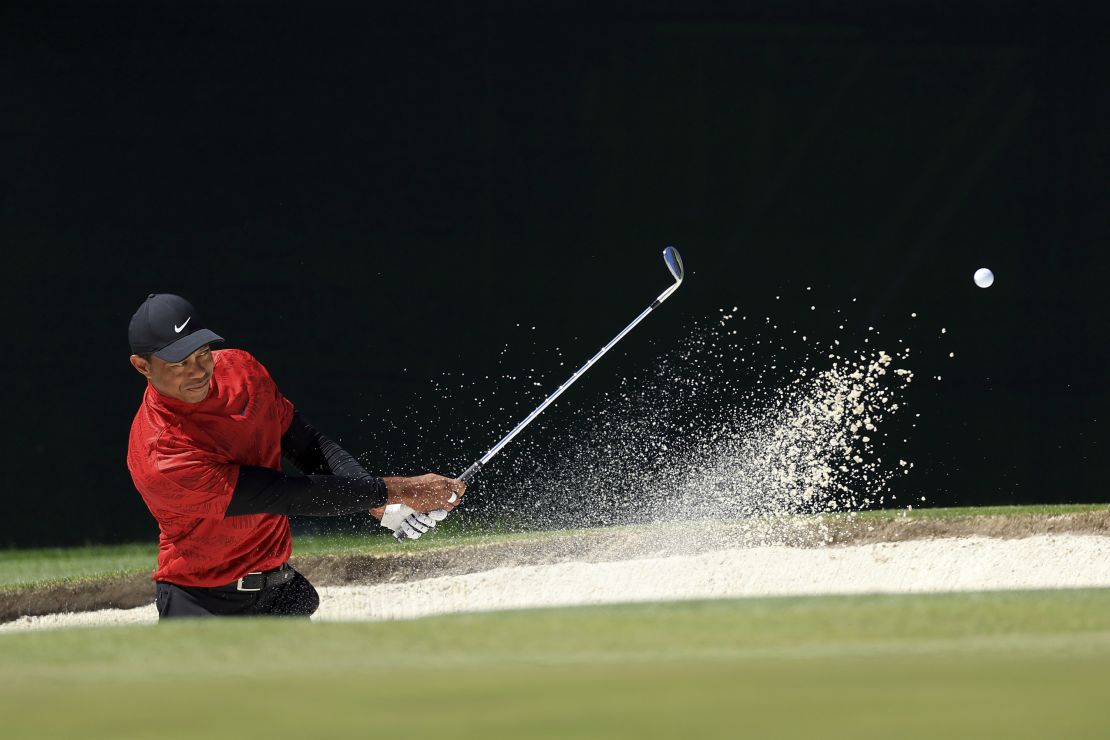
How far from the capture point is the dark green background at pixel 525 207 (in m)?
5.44

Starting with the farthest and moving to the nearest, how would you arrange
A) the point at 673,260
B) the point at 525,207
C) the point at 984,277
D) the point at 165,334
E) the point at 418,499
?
the point at 984,277 → the point at 525,207 → the point at 673,260 → the point at 418,499 → the point at 165,334

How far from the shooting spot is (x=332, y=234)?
5586mm

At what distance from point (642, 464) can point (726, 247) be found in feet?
3.18

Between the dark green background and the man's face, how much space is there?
7.33ft

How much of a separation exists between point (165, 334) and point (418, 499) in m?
0.71

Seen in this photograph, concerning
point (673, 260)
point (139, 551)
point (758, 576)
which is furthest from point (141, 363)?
point (758, 576)

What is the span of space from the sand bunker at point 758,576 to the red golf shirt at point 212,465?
772 millimetres

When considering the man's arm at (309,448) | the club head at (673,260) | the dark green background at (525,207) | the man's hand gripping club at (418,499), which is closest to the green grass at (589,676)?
the man's hand gripping club at (418,499)

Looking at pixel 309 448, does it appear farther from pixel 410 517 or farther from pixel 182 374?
pixel 182 374

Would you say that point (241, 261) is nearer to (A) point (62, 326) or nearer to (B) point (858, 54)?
(A) point (62, 326)

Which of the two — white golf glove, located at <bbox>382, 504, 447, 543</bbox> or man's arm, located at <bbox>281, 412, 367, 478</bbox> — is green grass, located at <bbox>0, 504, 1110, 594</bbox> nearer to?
man's arm, located at <bbox>281, 412, 367, 478</bbox>

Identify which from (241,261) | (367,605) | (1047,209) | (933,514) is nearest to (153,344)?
(367,605)

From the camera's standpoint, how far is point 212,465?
3.18 metres

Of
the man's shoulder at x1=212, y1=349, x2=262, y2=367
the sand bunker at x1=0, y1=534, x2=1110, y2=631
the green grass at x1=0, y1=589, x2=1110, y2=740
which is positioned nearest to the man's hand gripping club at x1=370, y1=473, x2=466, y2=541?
the man's shoulder at x1=212, y1=349, x2=262, y2=367
